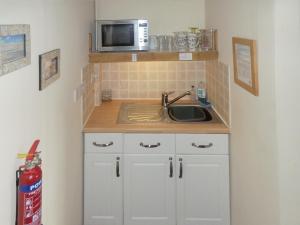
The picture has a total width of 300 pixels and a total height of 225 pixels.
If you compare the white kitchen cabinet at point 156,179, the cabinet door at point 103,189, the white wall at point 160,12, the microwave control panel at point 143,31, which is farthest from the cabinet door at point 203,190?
the white wall at point 160,12

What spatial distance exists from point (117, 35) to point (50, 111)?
4.26 ft

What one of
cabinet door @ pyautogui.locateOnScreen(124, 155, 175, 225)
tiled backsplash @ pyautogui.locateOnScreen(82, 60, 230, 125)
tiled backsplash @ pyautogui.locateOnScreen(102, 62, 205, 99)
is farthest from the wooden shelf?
cabinet door @ pyautogui.locateOnScreen(124, 155, 175, 225)

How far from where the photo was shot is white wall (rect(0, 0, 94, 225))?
46.3 inches

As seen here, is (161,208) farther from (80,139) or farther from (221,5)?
(221,5)

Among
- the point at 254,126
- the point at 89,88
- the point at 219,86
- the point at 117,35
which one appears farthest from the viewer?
the point at 89,88

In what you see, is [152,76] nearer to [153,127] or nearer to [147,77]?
[147,77]

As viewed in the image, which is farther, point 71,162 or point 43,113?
point 71,162

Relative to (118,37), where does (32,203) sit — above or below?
below

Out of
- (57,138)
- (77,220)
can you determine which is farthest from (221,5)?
(77,220)

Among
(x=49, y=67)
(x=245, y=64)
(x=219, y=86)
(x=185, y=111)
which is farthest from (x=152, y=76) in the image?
(x=49, y=67)

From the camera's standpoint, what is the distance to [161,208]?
2590 mm

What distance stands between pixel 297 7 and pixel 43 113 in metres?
1.22

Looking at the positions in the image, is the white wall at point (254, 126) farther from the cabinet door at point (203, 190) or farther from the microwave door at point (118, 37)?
the microwave door at point (118, 37)

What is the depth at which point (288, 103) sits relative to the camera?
1489mm
